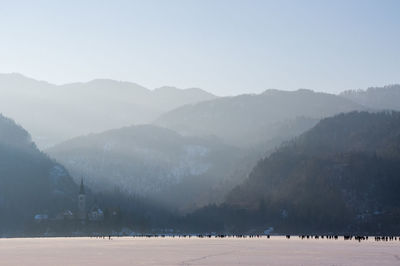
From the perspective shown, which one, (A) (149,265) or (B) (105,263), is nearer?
(A) (149,265)

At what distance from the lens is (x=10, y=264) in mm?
114000

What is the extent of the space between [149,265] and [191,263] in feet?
26.2

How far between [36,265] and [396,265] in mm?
53323

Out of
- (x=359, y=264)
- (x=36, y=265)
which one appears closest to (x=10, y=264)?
(x=36, y=265)

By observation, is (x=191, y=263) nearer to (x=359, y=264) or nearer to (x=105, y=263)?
(x=105, y=263)

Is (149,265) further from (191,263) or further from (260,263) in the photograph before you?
(260,263)

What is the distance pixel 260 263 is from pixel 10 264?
38320 mm

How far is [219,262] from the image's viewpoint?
118750 mm

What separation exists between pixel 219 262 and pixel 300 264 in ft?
43.7

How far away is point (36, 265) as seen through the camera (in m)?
112

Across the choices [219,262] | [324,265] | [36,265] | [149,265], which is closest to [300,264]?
[324,265]

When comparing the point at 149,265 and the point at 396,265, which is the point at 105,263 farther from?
the point at 396,265

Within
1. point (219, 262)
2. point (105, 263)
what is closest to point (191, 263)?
point (219, 262)

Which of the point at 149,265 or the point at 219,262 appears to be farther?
the point at 219,262
